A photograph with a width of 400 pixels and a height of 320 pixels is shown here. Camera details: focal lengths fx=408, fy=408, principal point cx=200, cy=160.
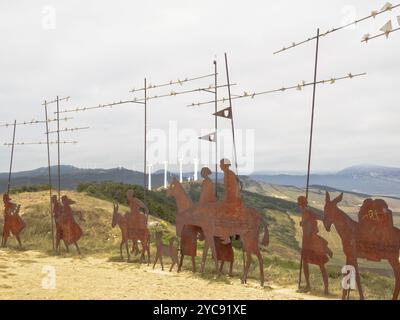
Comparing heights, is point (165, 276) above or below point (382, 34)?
below

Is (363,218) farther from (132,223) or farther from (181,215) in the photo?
(132,223)

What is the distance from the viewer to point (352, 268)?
874cm

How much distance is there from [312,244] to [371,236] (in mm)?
1485

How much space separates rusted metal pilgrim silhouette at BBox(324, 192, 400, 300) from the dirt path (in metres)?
1.63

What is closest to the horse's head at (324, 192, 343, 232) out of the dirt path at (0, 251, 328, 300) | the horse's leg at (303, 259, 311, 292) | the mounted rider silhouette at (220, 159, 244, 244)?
the horse's leg at (303, 259, 311, 292)

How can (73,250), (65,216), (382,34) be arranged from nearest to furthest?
(382,34)
(65,216)
(73,250)

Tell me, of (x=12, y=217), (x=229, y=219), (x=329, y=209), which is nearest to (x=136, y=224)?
(x=229, y=219)

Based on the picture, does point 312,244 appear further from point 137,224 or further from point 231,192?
point 137,224

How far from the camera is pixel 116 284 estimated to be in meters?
10.4

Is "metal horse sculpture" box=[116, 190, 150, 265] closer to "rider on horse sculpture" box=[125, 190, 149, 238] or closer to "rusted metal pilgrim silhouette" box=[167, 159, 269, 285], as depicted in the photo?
"rider on horse sculpture" box=[125, 190, 149, 238]

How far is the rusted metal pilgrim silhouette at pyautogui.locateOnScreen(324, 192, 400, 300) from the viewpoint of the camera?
8.28 metres

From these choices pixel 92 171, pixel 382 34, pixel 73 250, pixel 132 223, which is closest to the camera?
pixel 382 34
